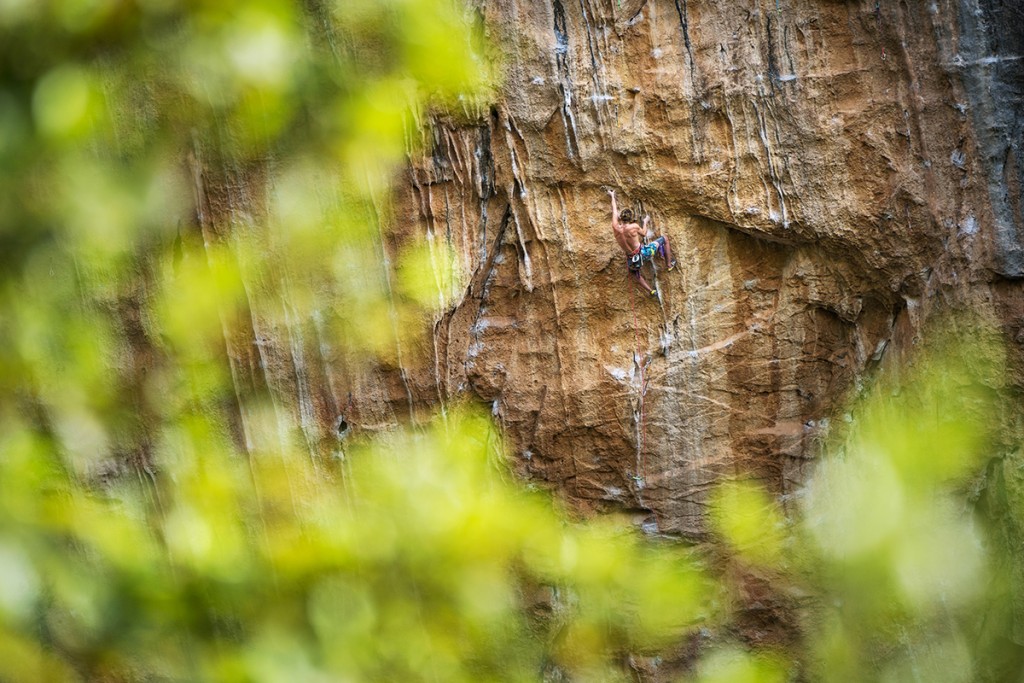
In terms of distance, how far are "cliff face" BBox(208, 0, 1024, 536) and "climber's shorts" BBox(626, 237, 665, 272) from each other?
2.5 inches

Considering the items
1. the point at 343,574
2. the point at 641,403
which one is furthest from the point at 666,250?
the point at 343,574

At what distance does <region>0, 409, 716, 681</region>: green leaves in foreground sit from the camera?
354 cm

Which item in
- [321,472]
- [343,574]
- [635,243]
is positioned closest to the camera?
[635,243]

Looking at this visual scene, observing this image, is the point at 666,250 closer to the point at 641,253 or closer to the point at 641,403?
the point at 641,253

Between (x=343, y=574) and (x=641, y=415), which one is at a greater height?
(x=641, y=415)

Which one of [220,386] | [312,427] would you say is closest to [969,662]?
[312,427]

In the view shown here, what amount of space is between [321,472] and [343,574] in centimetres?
42

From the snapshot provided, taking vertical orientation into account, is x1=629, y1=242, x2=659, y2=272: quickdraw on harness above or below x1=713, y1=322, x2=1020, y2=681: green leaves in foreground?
above

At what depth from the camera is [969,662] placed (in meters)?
3.58

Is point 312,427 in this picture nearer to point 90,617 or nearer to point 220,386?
point 220,386

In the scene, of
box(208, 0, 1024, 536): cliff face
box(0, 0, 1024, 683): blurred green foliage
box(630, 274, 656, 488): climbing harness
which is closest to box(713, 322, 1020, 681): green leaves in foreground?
box(0, 0, 1024, 683): blurred green foliage

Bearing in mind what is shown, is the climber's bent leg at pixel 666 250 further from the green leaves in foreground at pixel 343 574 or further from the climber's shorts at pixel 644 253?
the green leaves in foreground at pixel 343 574

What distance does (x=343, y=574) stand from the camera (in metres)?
3.63

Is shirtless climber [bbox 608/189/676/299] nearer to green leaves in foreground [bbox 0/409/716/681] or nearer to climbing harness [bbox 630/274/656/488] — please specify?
climbing harness [bbox 630/274/656/488]
